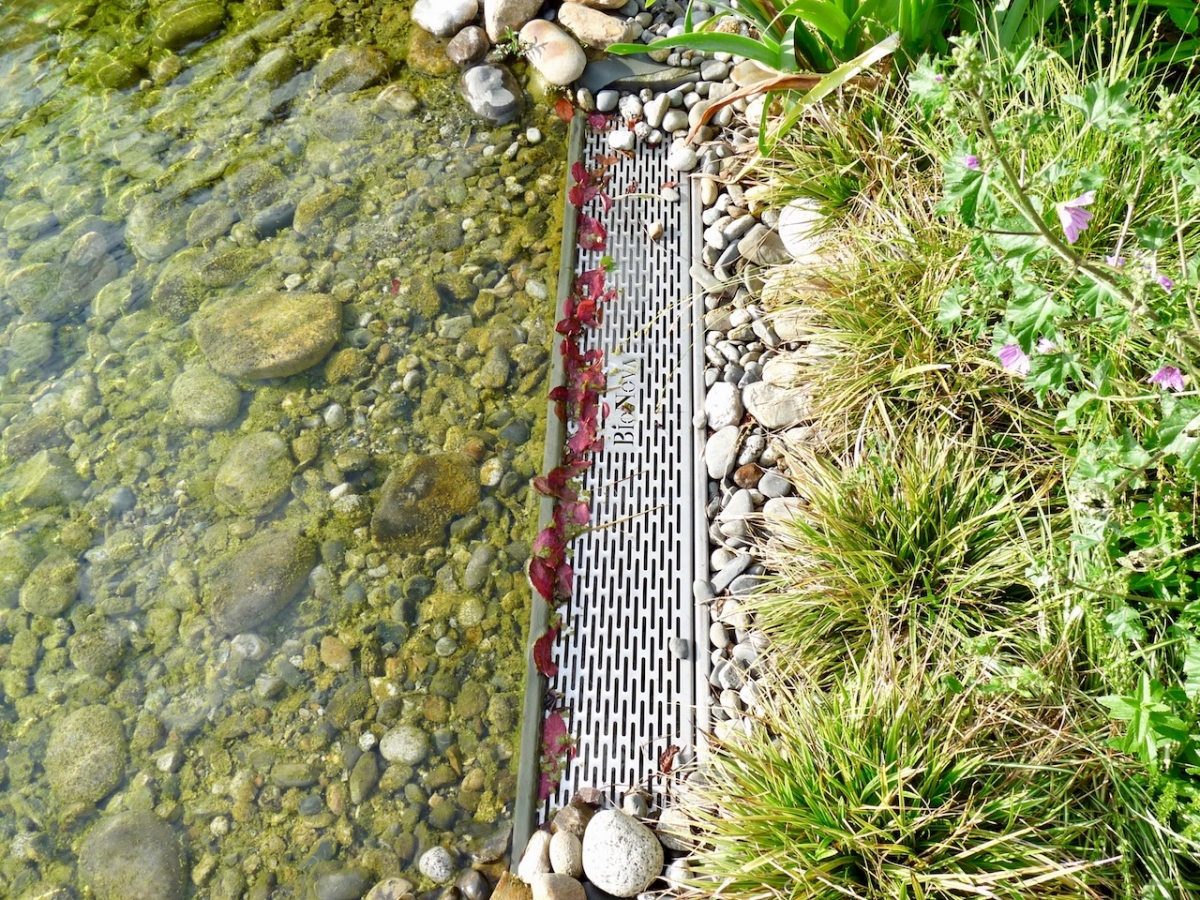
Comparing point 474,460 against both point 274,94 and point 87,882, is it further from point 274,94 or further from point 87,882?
point 274,94

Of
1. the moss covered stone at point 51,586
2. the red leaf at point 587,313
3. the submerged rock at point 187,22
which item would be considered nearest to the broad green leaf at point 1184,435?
the red leaf at point 587,313

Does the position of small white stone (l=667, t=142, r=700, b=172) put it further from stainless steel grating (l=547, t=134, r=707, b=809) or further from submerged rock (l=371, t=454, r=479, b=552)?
submerged rock (l=371, t=454, r=479, b=552)

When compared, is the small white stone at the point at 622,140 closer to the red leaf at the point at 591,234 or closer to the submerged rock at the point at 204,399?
the red leaf at the point at 591,234

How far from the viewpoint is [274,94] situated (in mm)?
3674

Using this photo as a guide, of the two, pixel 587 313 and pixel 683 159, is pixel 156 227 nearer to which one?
pixel 587 313

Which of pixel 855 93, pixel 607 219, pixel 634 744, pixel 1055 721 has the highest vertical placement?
pixel 855 93

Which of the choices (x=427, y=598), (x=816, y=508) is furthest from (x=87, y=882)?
(x=816, y=508)

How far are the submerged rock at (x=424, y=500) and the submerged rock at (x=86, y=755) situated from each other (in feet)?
2.92

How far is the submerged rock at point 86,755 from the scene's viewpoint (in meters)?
2.37

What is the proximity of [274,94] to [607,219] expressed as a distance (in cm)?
163

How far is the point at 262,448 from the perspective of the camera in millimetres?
2840

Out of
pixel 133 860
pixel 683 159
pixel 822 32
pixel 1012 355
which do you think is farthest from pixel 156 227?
pixel 1012 355

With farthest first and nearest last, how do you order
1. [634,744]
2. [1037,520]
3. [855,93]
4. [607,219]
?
[607,219], [855,93], [634,744], [1037,520]

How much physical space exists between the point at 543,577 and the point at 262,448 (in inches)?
42.3
